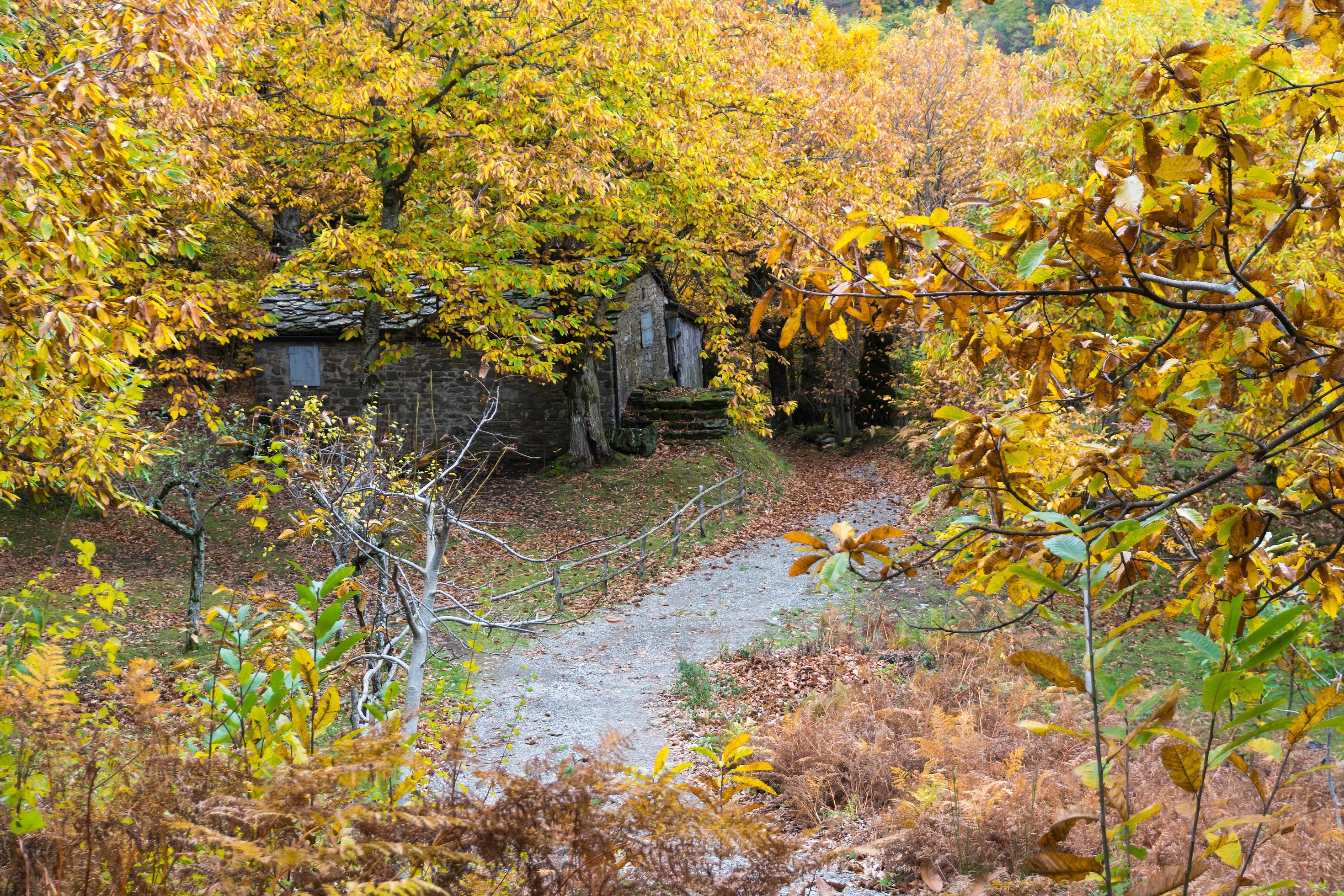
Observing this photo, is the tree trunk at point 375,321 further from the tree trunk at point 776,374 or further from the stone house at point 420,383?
the tree trunk at point 776,374

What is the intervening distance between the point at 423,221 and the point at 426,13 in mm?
3196

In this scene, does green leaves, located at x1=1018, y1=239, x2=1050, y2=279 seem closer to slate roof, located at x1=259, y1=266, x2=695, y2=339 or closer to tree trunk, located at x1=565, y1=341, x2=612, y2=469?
slate roof, located at x1=259, y1=266, x2=695, y2=339

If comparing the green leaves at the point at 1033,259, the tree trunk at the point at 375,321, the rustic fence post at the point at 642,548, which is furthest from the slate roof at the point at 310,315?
the green leaves at the point at 1033,259

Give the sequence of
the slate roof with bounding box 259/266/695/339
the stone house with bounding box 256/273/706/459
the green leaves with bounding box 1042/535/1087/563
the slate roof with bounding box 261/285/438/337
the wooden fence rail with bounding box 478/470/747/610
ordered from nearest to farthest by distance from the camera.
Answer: the green leaves with bounding box 1042/535/1087/563 < the wooden fence rail with bounding box 478/470/747/610 < the slate roof with bounding box 259/266/695/339 < the slate roof with bounding box 261/285/438/337 < the stone house with bounding box 256/273/706/459

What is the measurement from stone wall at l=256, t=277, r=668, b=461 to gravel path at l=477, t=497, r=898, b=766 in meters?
6.81

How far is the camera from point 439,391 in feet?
67.9

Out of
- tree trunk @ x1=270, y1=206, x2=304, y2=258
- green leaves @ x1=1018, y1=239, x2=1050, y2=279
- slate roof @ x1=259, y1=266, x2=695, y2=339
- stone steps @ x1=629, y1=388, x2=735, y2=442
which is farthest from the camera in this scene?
tree trunk @ x1=270, y1=206, x2=304, y2=258

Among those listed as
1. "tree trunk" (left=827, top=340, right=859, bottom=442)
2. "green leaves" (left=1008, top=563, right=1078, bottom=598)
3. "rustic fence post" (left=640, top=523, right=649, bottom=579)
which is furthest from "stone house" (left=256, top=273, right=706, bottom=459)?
"green leaves" (left=1008, top=563, right=1078, bottom=598)

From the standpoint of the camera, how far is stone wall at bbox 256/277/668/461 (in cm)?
2023

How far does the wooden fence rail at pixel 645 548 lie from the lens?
1305cm

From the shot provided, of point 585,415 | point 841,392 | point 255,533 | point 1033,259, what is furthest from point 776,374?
point 1033,259

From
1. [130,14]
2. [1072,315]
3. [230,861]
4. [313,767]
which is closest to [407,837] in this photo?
[313,767]

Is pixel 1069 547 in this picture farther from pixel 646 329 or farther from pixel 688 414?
pixel 646 329

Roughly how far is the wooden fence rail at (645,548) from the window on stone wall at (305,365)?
9.18 meters
